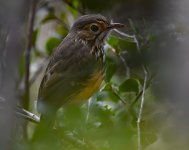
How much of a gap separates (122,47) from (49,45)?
0.84 metres

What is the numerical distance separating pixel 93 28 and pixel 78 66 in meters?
0.46

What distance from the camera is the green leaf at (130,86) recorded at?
337 cm

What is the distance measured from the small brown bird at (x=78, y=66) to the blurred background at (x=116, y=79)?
0.08 metres

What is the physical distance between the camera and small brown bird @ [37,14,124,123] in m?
3.38

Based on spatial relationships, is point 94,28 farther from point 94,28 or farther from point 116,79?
point 116,79

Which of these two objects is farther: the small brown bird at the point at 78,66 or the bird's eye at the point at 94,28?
the bird's eye at the point at 94,28

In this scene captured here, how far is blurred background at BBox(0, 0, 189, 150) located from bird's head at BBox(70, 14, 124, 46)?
0.28ft

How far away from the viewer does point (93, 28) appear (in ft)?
13.0

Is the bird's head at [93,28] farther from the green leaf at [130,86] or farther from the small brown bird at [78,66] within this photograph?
the green leaf at [130,86]

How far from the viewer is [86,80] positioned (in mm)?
3520

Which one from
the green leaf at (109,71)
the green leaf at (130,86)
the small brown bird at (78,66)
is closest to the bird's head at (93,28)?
the small brown bird at (78,66)

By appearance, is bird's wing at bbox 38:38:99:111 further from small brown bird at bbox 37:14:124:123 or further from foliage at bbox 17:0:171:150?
foliage at bbox 17:0:171:150

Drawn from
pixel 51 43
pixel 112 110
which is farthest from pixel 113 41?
pixel 51 43

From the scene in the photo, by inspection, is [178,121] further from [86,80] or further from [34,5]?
[34,5]
